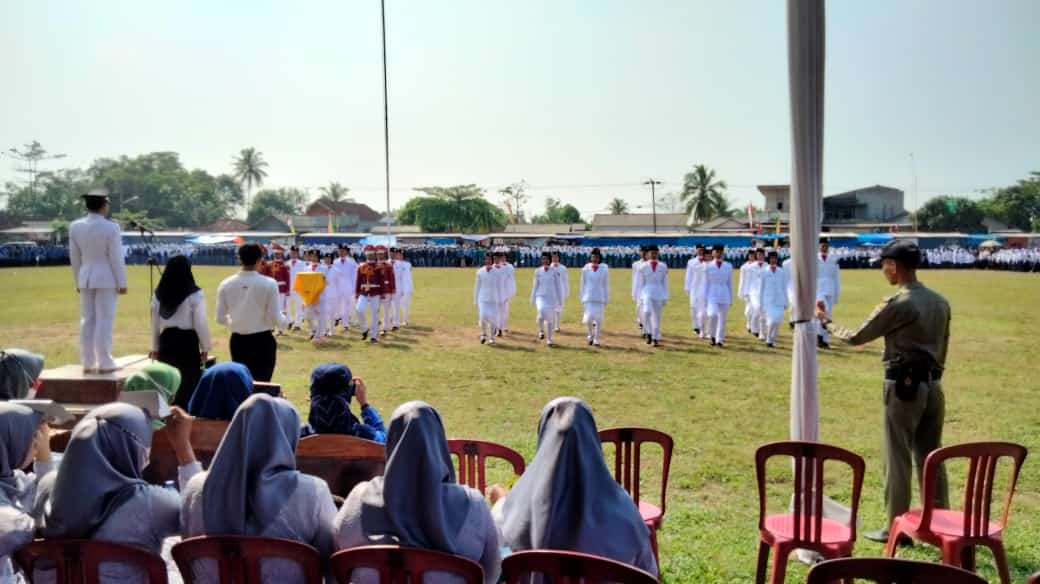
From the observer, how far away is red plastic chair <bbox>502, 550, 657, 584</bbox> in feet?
7.22

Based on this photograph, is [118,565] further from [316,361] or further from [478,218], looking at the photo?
[478,218]

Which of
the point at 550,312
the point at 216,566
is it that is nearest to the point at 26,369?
the point at 216,566

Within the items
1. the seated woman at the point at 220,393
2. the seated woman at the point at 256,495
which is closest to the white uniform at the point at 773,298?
the seated woman at the point at 220,393

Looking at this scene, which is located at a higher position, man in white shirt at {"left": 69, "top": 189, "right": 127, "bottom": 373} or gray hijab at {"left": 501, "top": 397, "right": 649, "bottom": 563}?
man in white shirt at {"left": 69, "top": 189, "right": 127, "bottom": 373}

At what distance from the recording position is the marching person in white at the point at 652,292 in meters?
12.9

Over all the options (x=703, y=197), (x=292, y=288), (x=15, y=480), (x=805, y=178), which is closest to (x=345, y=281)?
(x=292, y=288)

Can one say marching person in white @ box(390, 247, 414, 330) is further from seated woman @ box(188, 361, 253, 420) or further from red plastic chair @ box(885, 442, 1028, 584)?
red plastic chair @ box(885, 442, 1028, 584)

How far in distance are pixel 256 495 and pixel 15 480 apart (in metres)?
1.11

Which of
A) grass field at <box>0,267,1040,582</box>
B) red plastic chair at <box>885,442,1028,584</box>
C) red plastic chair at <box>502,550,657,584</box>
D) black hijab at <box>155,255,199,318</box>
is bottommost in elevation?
grass field at <box>0,267,1040,582</box>

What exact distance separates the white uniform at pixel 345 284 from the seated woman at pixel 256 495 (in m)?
12.4

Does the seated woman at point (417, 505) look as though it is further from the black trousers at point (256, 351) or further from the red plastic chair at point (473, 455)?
the black trousers at point (256, 351)

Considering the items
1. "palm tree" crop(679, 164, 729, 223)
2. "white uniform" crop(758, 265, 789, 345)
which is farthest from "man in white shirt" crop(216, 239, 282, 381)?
"palm tree" crop(679, 164, 729, 223)

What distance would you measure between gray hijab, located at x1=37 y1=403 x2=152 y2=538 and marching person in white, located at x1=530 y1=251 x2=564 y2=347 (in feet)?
34.6

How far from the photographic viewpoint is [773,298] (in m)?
12.9
